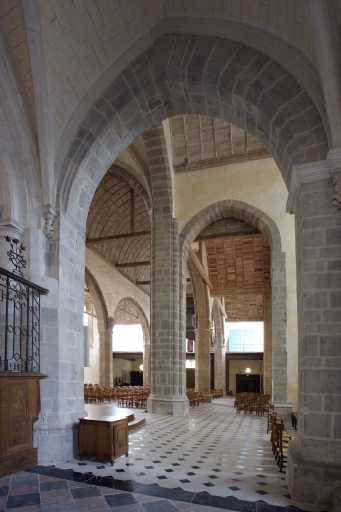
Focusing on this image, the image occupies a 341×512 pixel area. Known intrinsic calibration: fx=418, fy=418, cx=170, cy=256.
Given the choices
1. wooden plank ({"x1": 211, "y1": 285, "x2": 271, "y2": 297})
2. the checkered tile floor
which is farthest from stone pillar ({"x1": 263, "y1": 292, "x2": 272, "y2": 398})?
the checkered tile floor

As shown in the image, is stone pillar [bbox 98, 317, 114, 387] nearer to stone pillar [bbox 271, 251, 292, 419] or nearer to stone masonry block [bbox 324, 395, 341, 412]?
stone pillar [bbox 271, 251, 292, 419]

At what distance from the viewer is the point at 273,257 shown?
13586mm

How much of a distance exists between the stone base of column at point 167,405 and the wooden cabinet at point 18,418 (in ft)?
22.4

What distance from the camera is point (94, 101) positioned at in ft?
22.8

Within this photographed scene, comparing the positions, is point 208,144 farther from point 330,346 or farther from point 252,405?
point 330,346

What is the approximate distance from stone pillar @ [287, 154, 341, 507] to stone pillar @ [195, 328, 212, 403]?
595 inches

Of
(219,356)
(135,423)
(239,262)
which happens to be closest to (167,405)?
(135,423)

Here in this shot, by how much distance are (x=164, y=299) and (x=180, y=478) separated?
25.3 ft

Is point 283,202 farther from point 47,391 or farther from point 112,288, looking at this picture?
point 112,288

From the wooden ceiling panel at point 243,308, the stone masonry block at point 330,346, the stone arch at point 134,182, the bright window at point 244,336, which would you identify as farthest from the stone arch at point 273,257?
the bright window at point 244,336

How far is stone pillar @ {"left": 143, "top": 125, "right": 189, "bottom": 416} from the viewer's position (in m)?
12.5

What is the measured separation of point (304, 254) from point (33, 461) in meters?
4.55

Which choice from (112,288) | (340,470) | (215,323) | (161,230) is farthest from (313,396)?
(215,323)

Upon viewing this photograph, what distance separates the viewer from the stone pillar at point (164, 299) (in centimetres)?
1249
